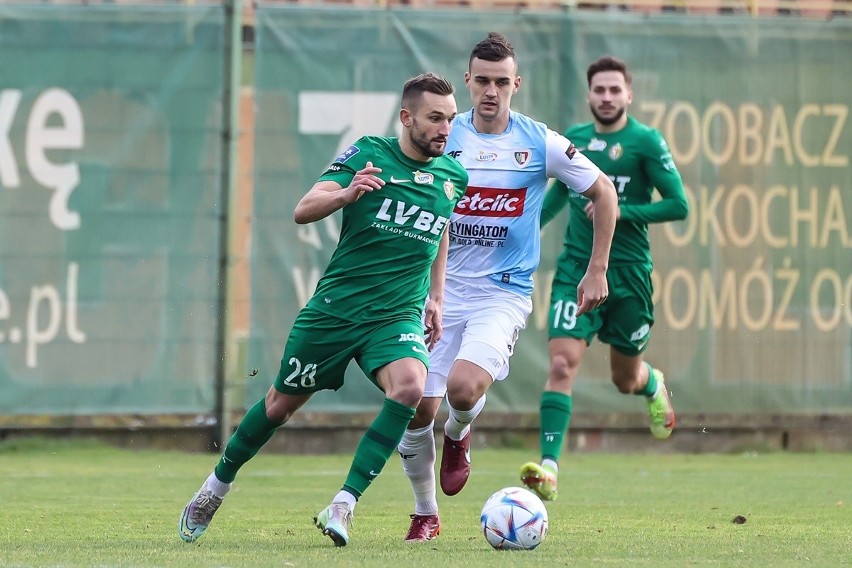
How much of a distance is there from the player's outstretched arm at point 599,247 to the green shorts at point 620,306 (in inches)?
71.7

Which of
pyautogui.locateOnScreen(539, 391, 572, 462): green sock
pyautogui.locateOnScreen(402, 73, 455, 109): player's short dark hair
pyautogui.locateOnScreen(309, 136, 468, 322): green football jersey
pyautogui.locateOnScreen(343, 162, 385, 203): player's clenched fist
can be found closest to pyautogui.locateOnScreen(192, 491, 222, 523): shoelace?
pyautogui.locateOnScreen(309, 136, 468, 322): green football jersey

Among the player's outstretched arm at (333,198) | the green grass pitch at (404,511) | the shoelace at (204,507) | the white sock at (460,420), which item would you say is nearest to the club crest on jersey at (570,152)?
the white sock at (460,420)

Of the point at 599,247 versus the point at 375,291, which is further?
the point at 599,247

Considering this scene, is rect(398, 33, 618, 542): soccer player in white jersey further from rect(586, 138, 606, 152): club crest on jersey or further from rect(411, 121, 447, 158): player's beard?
rect(586, 138, 606, 152): club crest on jersey

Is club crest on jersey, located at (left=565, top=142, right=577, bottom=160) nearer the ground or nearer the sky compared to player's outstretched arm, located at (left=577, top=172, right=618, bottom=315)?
nearer the sky

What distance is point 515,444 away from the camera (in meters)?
13.2

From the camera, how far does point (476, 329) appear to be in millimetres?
7848

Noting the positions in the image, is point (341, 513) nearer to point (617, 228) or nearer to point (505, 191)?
point (505, 191)

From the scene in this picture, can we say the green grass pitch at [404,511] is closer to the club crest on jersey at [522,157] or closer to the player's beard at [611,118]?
the club crest on jersey at [522,157]

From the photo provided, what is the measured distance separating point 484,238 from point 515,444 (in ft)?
18.0

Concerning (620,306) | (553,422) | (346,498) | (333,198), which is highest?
(333,198)

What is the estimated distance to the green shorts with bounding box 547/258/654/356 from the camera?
9.71m

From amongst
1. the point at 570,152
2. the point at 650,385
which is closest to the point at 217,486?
the point at 570,152

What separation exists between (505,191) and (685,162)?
5831mm
